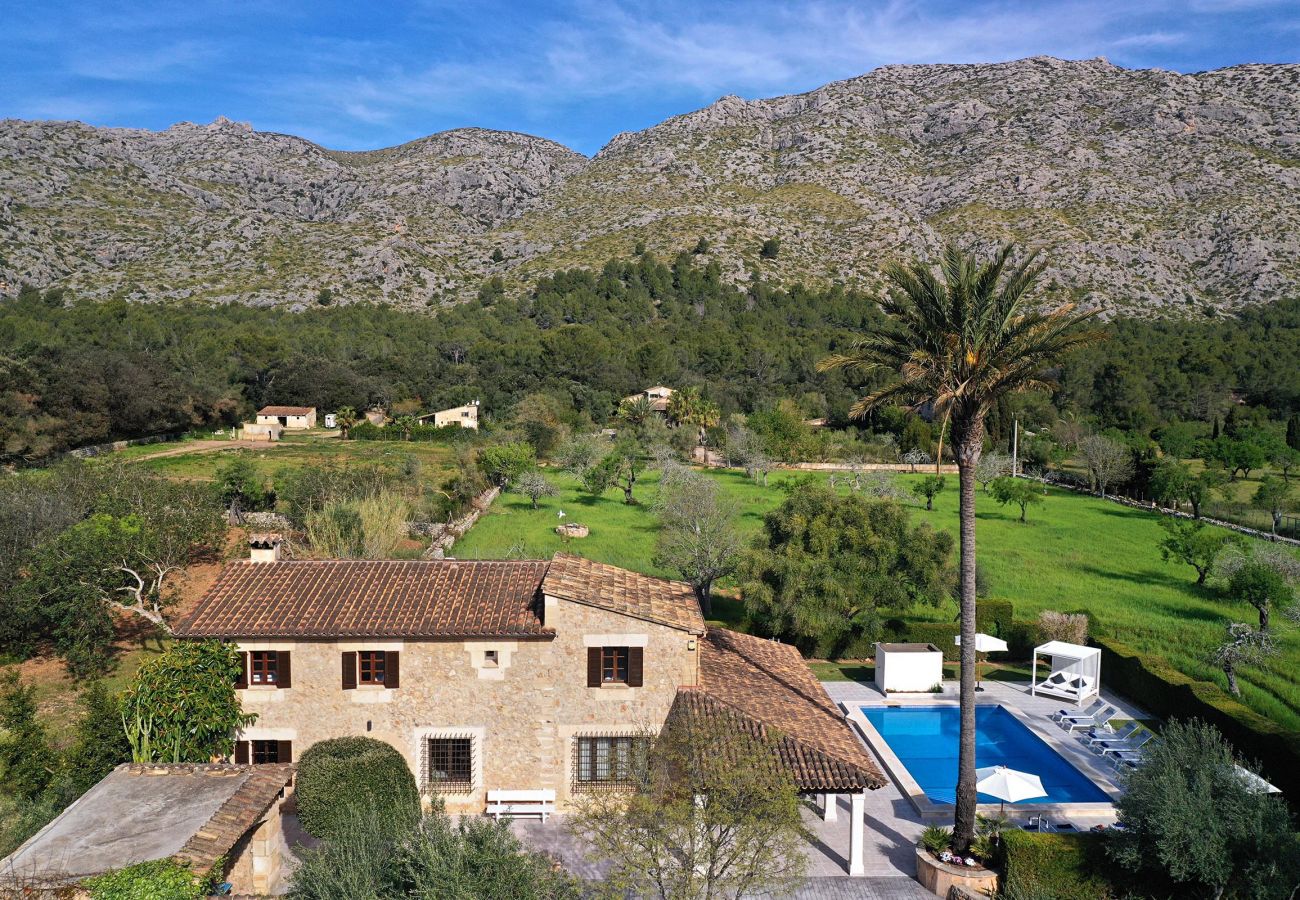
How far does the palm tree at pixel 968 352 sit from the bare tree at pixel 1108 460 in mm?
49241

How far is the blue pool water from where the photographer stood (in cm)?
1767

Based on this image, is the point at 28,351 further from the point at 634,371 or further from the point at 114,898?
the point at 114,898

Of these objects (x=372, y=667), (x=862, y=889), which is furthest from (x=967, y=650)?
(x=372, y=667)

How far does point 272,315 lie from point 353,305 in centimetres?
1135

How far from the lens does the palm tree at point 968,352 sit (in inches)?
517

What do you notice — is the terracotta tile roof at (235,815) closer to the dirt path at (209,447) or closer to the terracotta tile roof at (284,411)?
the dirt path at (209,447)

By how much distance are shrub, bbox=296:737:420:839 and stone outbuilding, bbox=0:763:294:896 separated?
46 centimetres

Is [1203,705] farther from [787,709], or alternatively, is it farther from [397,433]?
[397,433]

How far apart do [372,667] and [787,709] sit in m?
8.27

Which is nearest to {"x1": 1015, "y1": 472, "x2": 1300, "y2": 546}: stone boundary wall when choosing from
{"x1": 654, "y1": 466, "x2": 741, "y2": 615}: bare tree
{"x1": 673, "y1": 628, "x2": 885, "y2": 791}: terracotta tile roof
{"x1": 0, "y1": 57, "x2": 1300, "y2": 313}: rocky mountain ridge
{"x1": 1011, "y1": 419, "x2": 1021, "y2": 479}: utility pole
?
{"x1": 1011, "y1": 419, "x2": 1021, "y2": 479}: utility pole

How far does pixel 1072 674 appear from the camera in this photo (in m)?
22.7

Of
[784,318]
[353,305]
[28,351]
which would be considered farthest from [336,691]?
[353,305]

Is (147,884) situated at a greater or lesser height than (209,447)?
lesser

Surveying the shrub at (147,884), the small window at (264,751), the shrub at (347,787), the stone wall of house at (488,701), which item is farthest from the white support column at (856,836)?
the small window at (264,751)
